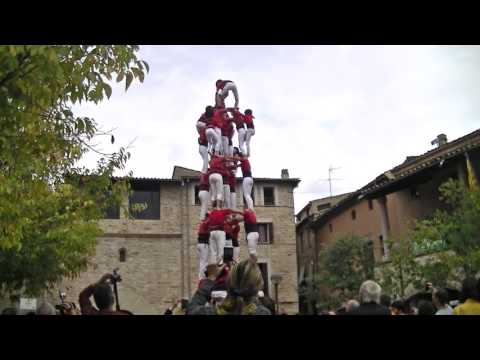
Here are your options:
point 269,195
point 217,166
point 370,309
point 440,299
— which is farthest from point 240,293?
point 269,195

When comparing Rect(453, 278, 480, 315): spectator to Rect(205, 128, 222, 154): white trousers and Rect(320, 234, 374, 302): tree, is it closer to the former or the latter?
Rect(205, 128, 222, 154): white trousers

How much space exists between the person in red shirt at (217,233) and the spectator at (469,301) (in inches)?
229

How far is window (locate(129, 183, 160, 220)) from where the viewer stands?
90.8 feet

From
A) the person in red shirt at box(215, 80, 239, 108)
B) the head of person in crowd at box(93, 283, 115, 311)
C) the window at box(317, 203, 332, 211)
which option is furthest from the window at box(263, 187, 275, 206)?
the head of person in crowd at box(93, 283, 115, 311)

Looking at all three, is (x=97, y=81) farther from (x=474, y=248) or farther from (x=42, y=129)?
(x=474, y=248)

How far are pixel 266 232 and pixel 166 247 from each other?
5.34m

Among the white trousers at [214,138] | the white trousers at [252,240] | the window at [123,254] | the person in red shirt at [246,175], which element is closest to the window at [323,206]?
the window at [123,254]

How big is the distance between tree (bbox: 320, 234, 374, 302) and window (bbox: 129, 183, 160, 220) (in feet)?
29.6

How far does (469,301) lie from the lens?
13.2ft

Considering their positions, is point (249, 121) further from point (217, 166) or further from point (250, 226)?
point (250, 226)

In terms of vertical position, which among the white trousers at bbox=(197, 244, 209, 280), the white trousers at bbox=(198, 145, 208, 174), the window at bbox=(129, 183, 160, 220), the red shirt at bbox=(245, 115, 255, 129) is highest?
the window at bbox=(129, 183, 160, 220)

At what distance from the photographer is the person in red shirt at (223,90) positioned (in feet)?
36.9

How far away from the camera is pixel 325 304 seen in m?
24.7
